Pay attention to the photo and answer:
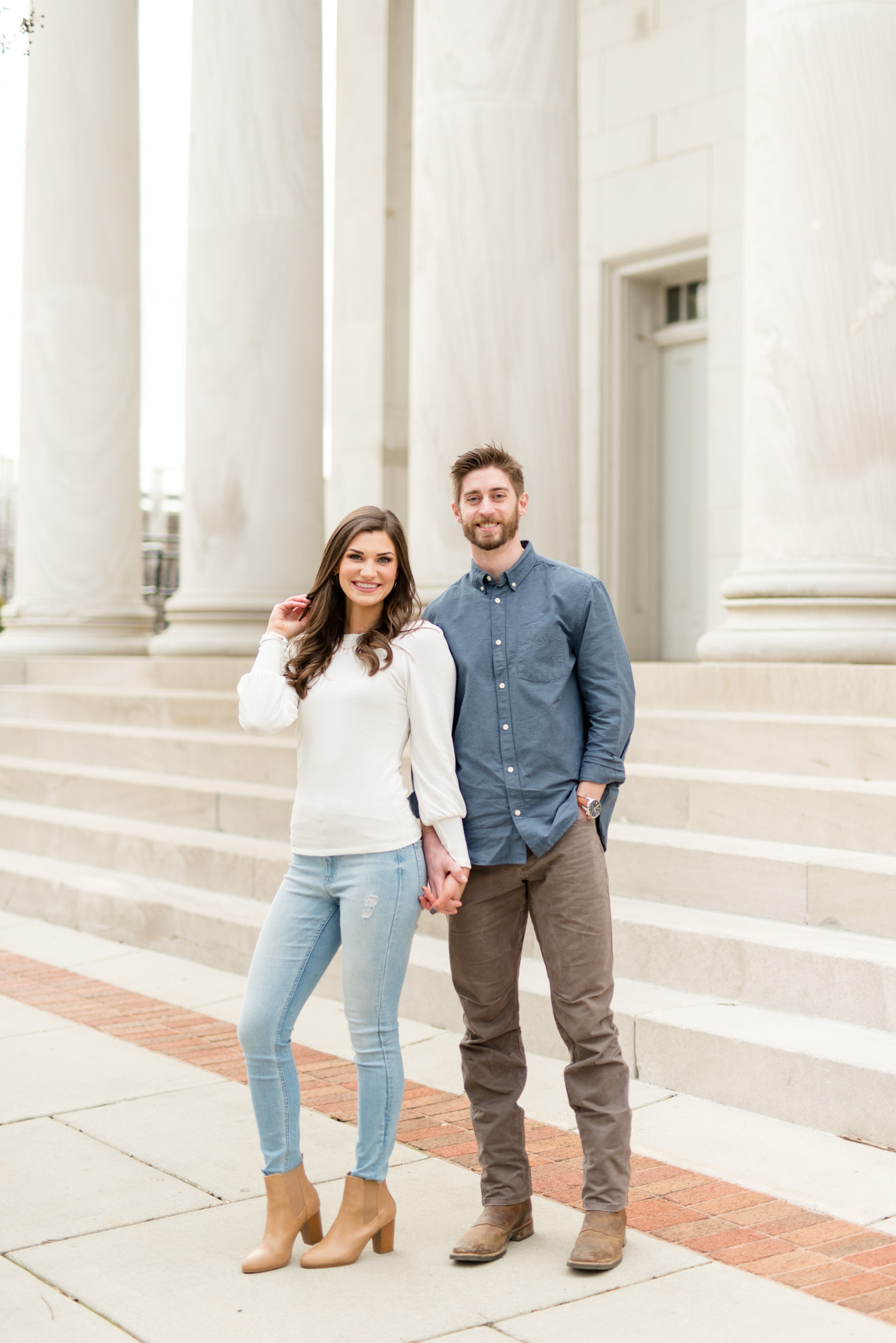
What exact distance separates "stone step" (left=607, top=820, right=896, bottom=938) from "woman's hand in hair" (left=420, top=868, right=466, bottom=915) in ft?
8.61

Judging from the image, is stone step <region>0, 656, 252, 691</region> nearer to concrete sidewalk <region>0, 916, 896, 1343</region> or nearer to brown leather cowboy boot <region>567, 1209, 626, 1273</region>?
concrete sidewalk <region>0, 916, 896, 1343</region>

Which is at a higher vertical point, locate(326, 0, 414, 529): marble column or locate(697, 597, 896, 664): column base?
locate(326, 0, 414, 529): marble column

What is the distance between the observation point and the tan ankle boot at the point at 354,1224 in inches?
167

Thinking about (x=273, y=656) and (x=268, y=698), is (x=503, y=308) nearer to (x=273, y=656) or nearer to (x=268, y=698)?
(x=273, y=656)

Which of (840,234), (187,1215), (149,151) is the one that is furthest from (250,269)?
(149,151)

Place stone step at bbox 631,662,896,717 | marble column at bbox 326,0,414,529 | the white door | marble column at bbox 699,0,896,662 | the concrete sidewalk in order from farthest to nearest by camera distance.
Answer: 1. marble column at bbox 326,0,414,529
2. the white door
3. marble column at bbox 699,0,896,662
4. stone step at bbox 631,662,896,717
5. the concrete sidewalk

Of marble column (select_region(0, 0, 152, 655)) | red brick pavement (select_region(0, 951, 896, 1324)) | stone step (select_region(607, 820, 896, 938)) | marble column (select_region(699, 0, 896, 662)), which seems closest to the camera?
red brick pavement (select_region(0, 951, 896, 1324))

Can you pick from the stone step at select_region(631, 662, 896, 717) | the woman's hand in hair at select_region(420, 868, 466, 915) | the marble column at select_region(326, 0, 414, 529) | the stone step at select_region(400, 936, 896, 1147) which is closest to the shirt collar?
the woman's hand in hair at select_region(420, 868, 466, 915)

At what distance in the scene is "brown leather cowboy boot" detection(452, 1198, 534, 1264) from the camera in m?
4.27

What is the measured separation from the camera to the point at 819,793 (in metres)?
6.99

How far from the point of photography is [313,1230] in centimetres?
438

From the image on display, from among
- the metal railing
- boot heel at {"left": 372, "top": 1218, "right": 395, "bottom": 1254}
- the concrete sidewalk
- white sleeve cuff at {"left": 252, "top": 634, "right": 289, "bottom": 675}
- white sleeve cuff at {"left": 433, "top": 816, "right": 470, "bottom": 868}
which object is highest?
the metal railing

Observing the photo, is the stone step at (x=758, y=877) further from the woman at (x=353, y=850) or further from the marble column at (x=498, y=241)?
the marble column at (x=498, y=241)

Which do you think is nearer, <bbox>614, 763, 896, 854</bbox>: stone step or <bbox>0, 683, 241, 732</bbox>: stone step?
<bbox>614, 763, 896, 854</bbox>: stone step
